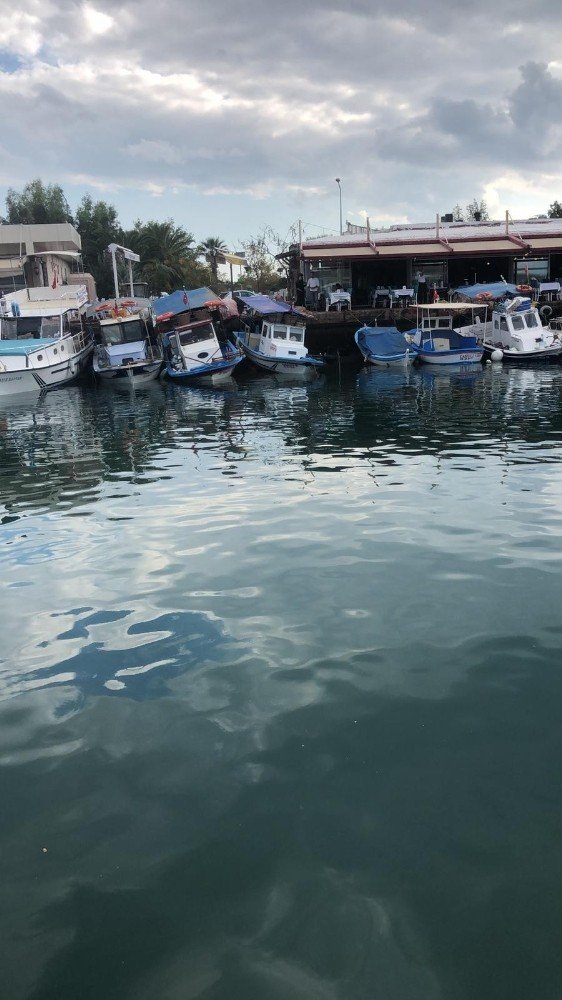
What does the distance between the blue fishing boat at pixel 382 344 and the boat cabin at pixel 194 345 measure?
23.2 ft

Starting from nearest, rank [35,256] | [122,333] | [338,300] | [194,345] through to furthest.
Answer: [194,345] → [122,333] → [338,300] → [35,256]

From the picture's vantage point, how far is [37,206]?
78062 mm

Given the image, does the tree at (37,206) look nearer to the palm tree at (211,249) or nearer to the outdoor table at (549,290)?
the palm tree at (211,249)

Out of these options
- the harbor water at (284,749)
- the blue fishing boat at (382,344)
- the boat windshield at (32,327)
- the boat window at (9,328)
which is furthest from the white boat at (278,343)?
the harbor water at (284,749)

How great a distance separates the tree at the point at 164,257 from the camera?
64.8 meters

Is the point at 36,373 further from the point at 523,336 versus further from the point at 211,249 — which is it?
the point at 211,249

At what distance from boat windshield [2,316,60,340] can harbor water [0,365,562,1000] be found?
24303 mm

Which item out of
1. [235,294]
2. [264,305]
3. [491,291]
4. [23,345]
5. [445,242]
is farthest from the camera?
[235,294]

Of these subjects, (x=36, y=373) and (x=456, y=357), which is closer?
(x=36, y=373)

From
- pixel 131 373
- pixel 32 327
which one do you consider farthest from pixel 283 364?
pixel 32 327

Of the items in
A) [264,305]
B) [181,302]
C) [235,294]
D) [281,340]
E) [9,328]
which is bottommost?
[281,340]

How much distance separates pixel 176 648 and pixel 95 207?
80695 mm

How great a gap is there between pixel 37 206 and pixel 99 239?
1194 centimetres

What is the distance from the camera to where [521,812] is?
3.59 metres
